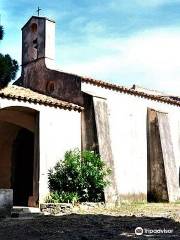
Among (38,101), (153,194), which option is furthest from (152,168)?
(38,101)

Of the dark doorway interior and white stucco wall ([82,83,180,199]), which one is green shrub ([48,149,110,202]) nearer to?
white stucco wall ([82,83,180,199])

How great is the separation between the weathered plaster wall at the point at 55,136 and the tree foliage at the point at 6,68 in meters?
7.07

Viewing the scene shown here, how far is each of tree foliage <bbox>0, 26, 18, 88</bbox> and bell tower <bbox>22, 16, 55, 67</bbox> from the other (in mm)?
10466

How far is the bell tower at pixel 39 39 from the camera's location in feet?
68.0

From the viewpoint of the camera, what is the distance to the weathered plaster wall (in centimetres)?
1720

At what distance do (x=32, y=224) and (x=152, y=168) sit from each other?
34.4ft

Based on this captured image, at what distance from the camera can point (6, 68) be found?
10180 mm

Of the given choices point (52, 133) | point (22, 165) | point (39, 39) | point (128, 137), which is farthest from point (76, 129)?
point (39, 39)

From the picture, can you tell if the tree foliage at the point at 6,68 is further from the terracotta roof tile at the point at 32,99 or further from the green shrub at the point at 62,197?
the green shrub at the point at 62,197

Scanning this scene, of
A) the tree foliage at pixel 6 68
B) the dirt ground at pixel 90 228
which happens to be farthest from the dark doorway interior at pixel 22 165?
the tree foliage at pixel 6 68

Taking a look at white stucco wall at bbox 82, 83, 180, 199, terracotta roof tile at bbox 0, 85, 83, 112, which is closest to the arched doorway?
terracotta roof tile at bbox 0, 85, 83, 112

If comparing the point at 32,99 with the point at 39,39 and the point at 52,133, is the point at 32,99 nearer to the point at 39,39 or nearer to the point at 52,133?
the point at 52,133

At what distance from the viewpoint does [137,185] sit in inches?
800

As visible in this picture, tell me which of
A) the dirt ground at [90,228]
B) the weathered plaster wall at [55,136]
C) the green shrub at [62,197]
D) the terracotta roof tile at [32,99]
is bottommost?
the dirt ground at [90,228]
